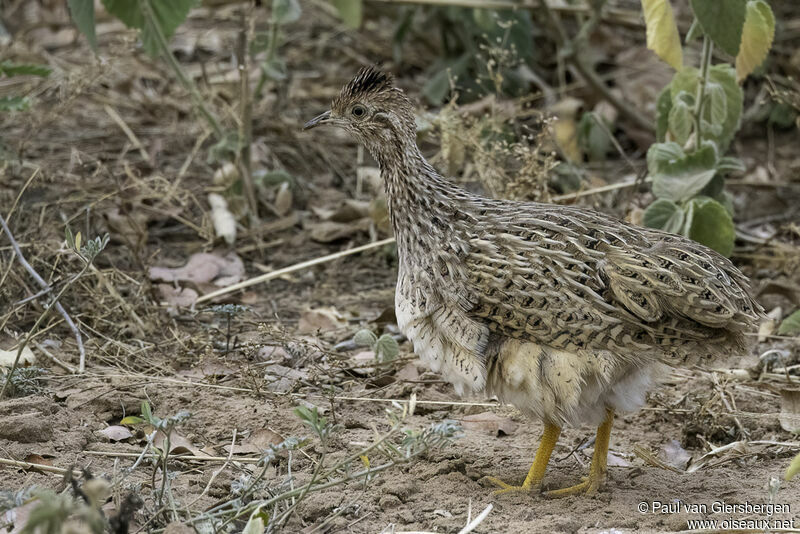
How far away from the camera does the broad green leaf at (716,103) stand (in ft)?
17.7

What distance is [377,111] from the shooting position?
14.4 ft

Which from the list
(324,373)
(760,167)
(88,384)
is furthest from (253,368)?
(760,167)

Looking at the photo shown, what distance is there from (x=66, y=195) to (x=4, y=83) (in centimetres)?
173

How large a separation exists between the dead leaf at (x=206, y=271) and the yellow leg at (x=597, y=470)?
268 cm

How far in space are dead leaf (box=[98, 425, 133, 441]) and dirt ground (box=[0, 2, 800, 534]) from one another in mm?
13

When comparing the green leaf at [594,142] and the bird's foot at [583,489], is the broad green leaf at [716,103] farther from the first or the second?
the bird's foot at [583,489]

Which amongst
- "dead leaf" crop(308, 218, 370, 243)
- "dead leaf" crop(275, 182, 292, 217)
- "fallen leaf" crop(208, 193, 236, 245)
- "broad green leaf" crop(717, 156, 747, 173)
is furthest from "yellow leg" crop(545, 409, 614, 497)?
"dead leaf" crop(275, 182, 292, 217)

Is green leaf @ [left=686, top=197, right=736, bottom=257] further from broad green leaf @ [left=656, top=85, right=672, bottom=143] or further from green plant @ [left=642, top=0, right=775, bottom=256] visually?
broad green leaf @ [left=656, top=85, right=672, bottom=143]

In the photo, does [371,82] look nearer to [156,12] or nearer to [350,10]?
[156,12]

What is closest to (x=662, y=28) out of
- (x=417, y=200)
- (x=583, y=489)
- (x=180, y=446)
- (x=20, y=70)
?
(x=417, y=200)

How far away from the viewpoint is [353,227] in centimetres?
657

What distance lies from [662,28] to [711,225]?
3.45 feet

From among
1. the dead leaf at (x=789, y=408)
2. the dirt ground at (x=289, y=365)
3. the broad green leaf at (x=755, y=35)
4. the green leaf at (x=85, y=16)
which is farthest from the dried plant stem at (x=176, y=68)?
the dead leaf at (x=789, y=408)

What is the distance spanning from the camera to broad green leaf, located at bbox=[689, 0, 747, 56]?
15.8 feet
